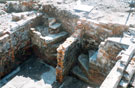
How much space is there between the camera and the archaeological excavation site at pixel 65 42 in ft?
22.4

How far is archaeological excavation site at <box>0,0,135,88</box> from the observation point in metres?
6.83

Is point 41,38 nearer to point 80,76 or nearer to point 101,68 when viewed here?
point 80,76

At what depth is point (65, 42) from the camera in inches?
279

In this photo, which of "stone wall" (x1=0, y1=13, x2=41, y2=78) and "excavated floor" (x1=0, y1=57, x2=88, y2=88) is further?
"stone wall" (x1=0, y1=13, x2=41, y2=78)

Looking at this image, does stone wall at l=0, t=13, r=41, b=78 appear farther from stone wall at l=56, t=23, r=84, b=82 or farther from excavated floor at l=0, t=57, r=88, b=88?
stone wall at l=56, t=23, r=84, b=82

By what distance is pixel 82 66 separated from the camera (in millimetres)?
7398

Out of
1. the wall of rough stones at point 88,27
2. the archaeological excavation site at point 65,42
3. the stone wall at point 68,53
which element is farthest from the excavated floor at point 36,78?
the wall of rough stones at point 88,27

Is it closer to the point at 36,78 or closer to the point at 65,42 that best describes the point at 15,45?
the point at 36,78

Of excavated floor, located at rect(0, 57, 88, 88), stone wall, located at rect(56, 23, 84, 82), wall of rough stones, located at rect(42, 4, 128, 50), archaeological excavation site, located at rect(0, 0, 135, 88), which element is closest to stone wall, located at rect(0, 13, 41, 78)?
archaeological excavation site, located at rect(0, 0, 135, 88)

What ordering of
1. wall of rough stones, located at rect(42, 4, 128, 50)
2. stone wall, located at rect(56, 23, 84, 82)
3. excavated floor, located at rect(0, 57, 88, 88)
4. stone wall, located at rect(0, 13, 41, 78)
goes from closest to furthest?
stone wall, located at rect(56, 23, 84, 82)
wall of rough stones, located at rect(42, 4, 128, 50)
excavated floor, located at rect(0, 57, 88, 88)
stone wall, located at rect(0, 13, 41, 78)

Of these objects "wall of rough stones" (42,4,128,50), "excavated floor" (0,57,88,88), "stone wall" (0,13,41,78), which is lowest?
"excavated floor" (0,57,88,88)

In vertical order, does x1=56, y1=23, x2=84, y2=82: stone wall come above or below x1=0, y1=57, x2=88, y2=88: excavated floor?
above

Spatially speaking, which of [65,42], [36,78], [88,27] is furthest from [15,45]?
[88,27]

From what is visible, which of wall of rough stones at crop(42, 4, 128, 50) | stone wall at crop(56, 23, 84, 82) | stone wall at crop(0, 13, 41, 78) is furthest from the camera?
stone wall at crop(0, 13, 41, 78)
